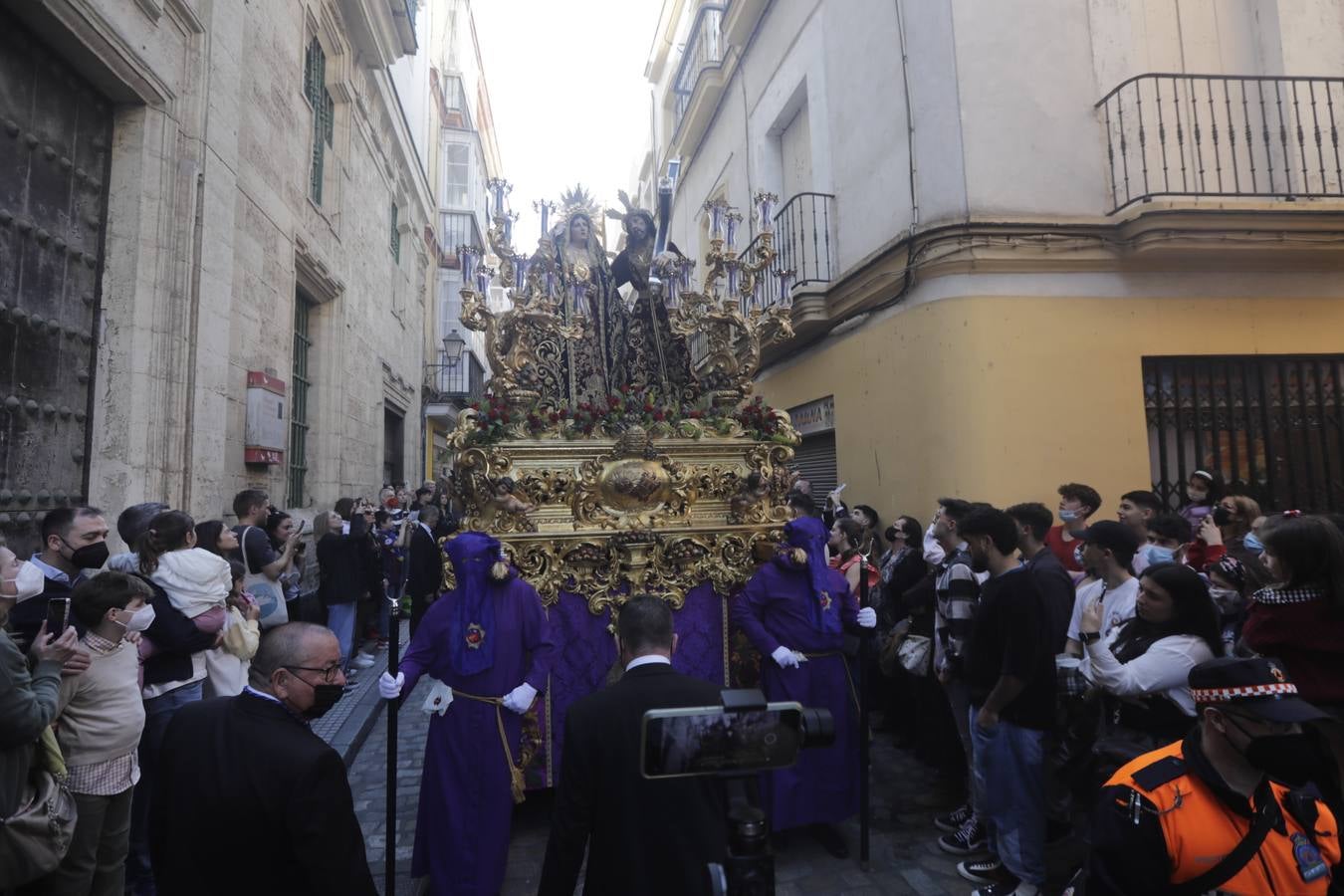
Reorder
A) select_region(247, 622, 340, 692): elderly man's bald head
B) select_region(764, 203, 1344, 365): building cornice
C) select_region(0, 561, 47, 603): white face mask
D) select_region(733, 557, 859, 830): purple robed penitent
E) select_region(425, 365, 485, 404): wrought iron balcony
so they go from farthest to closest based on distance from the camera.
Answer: select_region(425, 365, 485, 404): wrought iron balcony
select_region(764, 203, 1344, 365): building cornice
select_region(733, 557, 859, 830): purple robed penitent
select_region(0, 561, 47, 603): white face mask
select_region(247, 622, 340, 692): elderly man's bald head

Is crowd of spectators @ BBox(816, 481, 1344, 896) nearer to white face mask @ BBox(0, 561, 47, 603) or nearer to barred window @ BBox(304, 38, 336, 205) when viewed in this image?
white face mask @ BBox(0, 561, 47, 603)

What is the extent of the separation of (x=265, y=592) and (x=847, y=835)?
4262mm

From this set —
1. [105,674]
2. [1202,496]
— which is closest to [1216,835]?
[105,674]

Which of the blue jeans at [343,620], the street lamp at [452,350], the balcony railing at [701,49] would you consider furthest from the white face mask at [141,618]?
the street lamp at [452,350]

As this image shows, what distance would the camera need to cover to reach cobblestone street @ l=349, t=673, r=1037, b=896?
389 cm

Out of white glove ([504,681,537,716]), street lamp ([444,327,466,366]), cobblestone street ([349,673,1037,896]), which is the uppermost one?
street lamp ([444,327,466,366])

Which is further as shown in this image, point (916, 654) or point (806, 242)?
point (806, 242)

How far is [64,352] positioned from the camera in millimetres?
4988

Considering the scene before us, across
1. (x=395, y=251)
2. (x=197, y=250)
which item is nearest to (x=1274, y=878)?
(x=197, y=250)

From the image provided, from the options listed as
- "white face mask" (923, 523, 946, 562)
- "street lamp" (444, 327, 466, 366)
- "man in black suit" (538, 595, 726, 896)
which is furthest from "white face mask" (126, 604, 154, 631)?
"street lamp" (444, 327, 466, 366)

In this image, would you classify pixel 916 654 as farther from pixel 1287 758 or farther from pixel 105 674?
pixel 105 674

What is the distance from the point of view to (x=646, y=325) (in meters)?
6.30

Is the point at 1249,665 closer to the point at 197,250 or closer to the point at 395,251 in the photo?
the point at 197,250

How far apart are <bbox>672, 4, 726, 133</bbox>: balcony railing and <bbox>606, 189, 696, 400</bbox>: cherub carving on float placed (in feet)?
29.3
